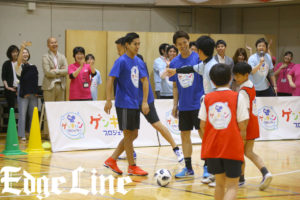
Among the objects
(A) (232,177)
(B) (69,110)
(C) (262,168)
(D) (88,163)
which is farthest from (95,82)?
(A) (232,177)

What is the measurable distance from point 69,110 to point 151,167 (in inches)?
94.3

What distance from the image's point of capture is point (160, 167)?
725cm

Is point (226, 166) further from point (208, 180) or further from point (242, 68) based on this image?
point (208, 180)

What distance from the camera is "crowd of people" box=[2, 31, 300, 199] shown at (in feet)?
14.2

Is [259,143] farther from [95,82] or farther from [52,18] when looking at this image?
[52,18]

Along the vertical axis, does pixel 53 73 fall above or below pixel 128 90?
above

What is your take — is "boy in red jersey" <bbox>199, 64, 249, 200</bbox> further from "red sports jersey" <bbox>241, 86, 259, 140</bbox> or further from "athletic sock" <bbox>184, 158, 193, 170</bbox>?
"athletic sock" <bbox>184, 158, 193, 170</bbox>

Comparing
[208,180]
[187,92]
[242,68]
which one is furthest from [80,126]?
[242,68]

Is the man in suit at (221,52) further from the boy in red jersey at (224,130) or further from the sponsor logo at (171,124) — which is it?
the boy in red jersey at (224,130)

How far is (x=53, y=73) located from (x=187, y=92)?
4.15 metres

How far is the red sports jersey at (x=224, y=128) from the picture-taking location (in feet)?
14.0

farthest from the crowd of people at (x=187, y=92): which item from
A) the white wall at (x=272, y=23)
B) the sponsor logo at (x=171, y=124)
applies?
the white wall at (x=272, y=23)

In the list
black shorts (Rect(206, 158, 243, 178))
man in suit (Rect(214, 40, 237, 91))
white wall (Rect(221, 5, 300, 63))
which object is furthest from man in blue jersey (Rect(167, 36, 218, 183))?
white wall (Rect(221, 5, 300, 63))

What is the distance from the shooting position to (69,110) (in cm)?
891
